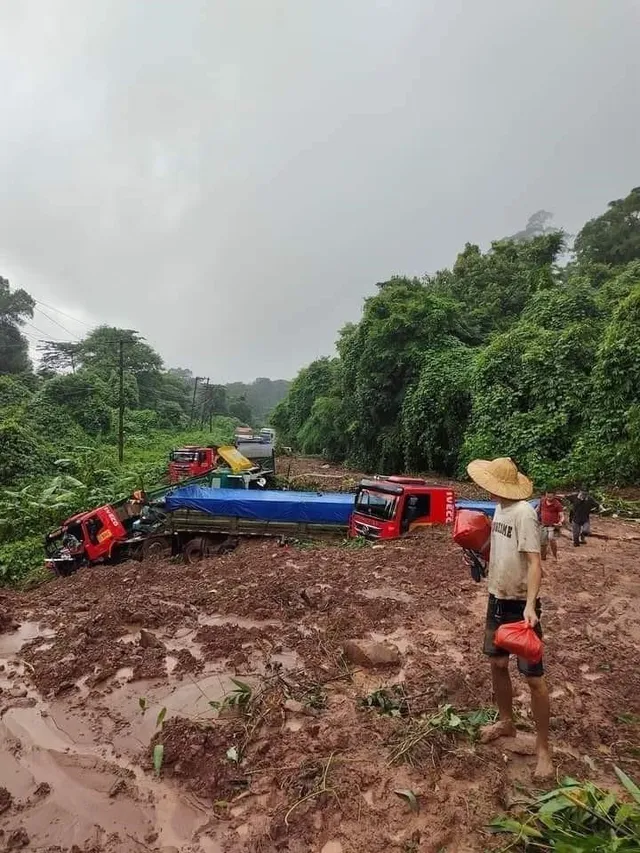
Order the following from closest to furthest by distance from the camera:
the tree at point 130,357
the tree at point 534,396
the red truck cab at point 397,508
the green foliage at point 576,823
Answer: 1. the green foliage at point 576,823
2. the red truck cab at point 397,508
3. the tree at point 534,396
4. the tree at point 130,357

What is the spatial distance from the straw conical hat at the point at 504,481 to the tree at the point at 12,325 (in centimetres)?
5436

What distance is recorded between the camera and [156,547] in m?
12.3

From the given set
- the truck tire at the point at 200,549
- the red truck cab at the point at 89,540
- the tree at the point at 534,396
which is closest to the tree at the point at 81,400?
the red truck cab at the point at 89,540

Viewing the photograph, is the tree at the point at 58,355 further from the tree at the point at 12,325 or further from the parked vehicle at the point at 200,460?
the parked vehicle at the point at 200,460

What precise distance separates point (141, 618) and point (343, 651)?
10.0 ft

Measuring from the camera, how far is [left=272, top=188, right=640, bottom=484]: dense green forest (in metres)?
15.3

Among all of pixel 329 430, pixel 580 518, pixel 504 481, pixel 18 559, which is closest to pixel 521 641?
pixel 504 481

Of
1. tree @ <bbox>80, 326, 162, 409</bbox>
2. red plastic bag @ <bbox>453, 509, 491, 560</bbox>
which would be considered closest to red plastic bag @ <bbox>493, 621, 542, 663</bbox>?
red plastic bag @ <bbox>453, 509, 491, 560</bbox>

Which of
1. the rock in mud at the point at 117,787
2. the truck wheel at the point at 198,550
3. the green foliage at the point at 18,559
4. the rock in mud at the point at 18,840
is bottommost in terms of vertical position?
the green foliage at the point at 18,559

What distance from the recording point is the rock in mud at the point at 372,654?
16.6ft

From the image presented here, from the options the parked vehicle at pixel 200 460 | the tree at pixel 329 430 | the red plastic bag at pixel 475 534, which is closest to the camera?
the red plastic bag at pixel 475 534

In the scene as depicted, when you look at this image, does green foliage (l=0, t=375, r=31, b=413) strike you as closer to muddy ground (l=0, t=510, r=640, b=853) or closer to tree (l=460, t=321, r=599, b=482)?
tree (l=460, t=321, r=599, b=482)

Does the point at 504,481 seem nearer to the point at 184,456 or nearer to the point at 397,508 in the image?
the point at 397,508

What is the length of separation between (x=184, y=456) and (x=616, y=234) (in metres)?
32.0
